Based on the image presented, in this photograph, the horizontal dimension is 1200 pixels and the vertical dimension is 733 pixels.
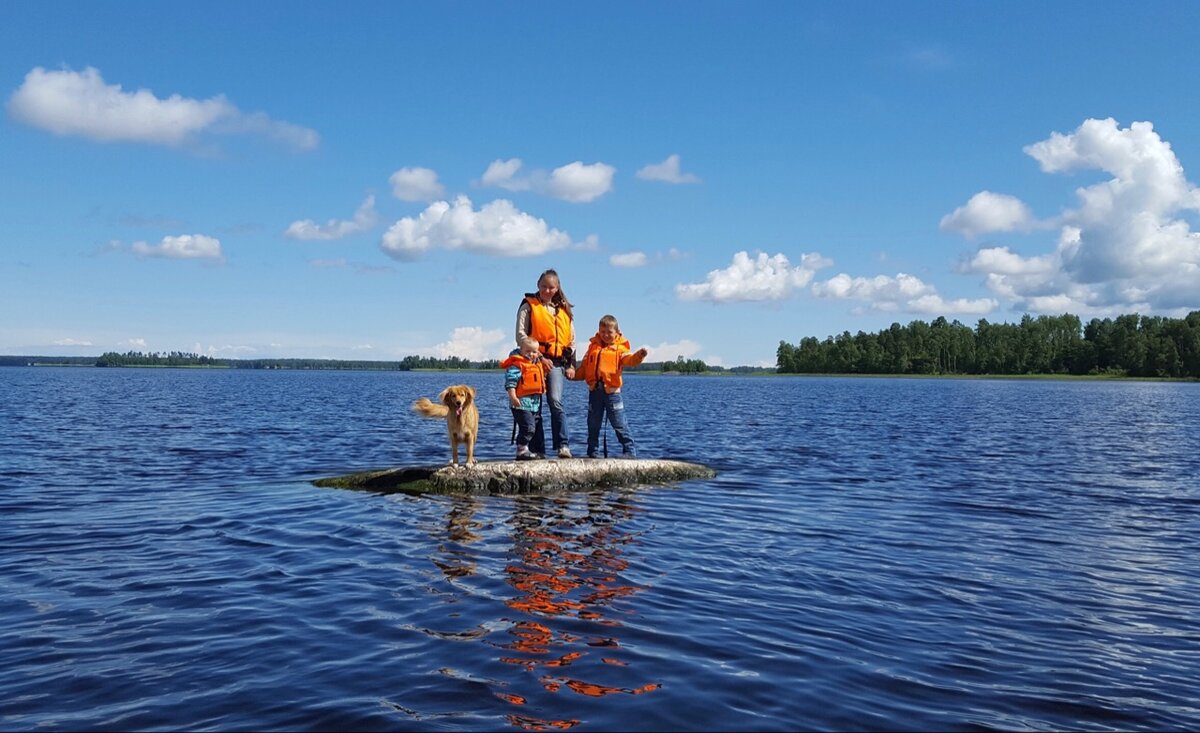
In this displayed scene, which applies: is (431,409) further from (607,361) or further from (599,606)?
(599,606)

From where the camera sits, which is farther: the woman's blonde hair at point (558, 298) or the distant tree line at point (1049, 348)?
the distant tree line at point (1049, 348)

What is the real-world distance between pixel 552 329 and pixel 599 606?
702 cm

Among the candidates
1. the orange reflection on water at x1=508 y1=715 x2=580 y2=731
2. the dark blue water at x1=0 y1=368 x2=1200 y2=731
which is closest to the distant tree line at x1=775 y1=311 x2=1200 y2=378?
the dark blue water at x1=0 y1=368 x2=1200 y2=731

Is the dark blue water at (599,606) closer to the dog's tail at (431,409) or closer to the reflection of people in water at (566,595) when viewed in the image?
the reflection of people in water at (566,595)

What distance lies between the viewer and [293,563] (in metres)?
8.86

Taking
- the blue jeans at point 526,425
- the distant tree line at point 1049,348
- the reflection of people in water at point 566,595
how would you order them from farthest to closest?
the distant tree line at point 1049,348 < the blue jeans at point 526,425 < the reflection of people in water at point 566,595

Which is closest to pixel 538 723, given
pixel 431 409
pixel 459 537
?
pixel 459 537

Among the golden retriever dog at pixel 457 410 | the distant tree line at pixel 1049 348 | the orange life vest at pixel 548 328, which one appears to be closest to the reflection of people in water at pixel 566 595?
the golden retriever dog at pixel 457 410

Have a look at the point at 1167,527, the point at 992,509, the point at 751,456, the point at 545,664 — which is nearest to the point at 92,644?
the point at 545,664

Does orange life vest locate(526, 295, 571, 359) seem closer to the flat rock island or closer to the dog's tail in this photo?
the dog's tail

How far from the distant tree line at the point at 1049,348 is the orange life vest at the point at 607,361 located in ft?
564

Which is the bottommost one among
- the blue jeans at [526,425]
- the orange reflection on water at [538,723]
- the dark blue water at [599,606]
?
the dark blue water at [599,606]

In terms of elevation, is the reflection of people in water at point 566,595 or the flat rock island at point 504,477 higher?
the flat rock island at point 504,477

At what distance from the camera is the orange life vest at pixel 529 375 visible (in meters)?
13.5
